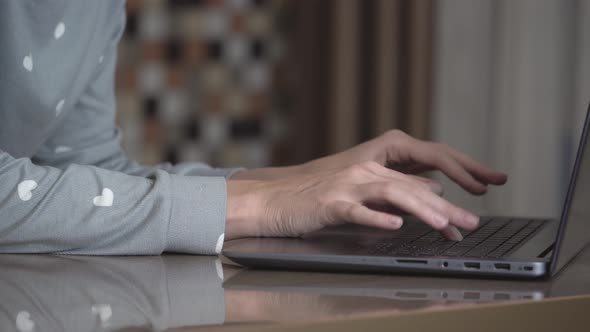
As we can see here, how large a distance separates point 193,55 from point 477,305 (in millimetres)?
2268

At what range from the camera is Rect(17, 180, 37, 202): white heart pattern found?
32.4 inches

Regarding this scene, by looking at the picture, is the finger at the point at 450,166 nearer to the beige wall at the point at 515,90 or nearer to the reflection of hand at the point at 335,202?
the reflection of hand at the point at 335,202

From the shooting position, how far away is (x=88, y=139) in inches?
49.3

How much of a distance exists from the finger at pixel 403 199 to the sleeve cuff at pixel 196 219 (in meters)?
0.14

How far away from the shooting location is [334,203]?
80 centimetres

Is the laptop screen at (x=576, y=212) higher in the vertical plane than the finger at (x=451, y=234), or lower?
higher

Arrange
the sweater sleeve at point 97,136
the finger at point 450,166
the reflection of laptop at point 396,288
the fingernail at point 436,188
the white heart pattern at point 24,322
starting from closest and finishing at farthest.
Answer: the white heart pattern at point 24,322 → the reflection of laptop at point 396,288 → the fingernail at point 436,188 → the finger at point 450,166 → the sweater sleeve at point 97,136

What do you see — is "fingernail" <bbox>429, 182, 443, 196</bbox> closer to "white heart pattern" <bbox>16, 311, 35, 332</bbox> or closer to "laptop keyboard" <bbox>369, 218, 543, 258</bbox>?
"laptop keyboard" <bbox>369, 218, 543, 258</bbox>

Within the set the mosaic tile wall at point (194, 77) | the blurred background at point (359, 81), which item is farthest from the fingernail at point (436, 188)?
the mosaic tile wall at point (194, 77)

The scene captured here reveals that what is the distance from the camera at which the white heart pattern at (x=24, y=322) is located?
519 millimetres

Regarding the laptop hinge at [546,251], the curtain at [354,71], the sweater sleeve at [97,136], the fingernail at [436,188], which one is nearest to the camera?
the laptop hinge at [546,251]

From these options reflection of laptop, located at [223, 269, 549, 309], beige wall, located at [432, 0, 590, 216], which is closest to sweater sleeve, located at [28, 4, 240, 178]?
reflection of laptop, located at [223, 269, 549, 309]

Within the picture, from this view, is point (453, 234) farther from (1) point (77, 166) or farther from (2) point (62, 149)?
(2) point (62, 149)

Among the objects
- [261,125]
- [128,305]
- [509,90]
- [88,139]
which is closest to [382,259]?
[128,305]
